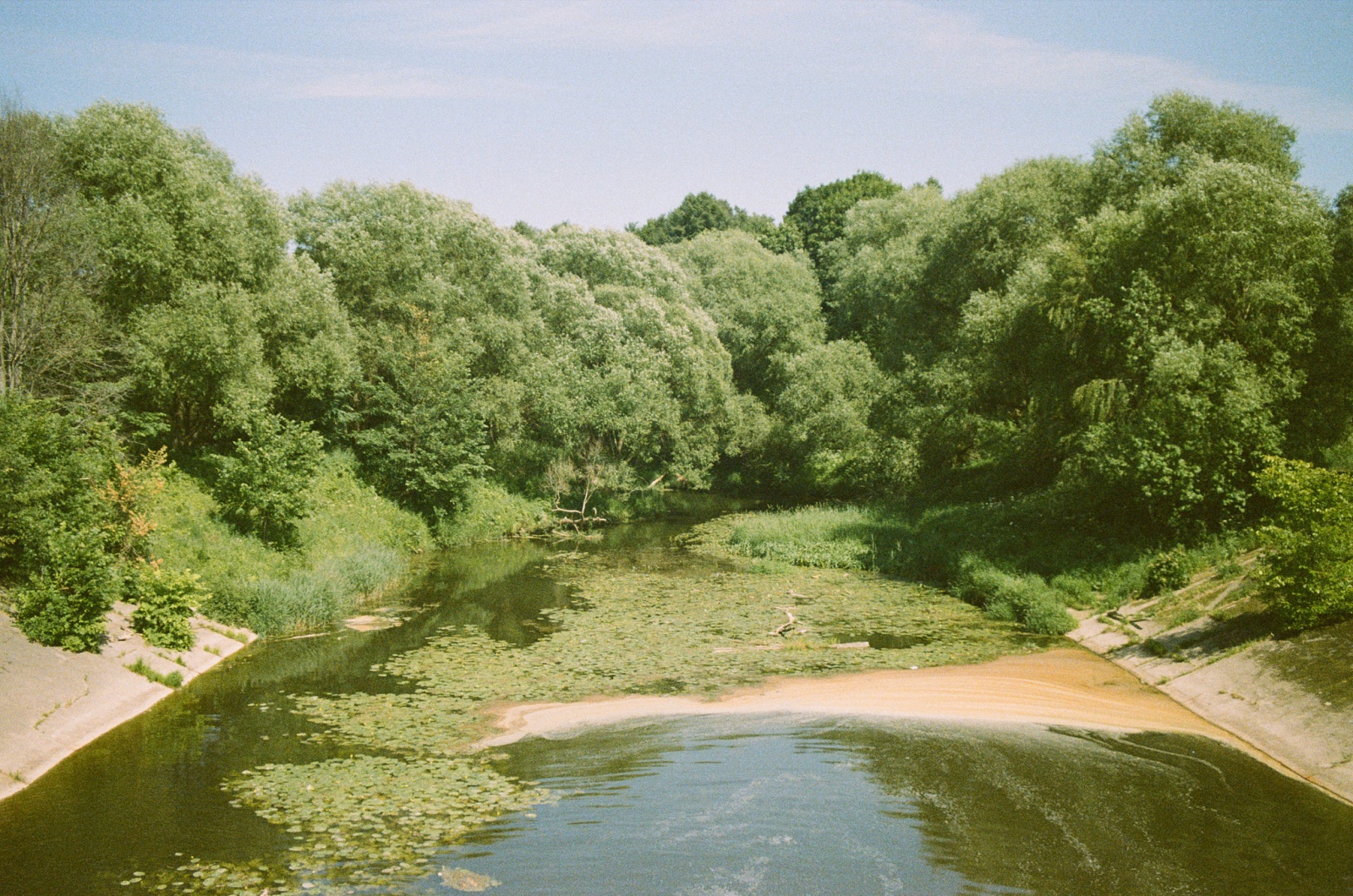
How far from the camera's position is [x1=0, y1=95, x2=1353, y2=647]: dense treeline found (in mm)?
20781

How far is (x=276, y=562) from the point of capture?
77.4 ft

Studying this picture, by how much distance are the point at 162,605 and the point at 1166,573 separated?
2217cm

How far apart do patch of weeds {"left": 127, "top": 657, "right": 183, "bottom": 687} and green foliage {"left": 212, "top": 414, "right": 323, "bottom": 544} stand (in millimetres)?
7716

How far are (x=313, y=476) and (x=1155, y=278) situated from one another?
Result: 1034 inches

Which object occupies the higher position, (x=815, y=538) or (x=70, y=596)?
(x=70, y=596)

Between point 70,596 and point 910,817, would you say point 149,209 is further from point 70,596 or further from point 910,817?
point 910,817

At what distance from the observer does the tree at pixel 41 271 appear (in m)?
21.0

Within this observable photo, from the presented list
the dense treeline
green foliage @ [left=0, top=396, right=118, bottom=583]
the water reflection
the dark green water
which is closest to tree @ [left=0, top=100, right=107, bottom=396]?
the dense treeline

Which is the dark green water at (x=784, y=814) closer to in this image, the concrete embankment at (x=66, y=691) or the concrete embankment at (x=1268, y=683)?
the concrete embankment at (x=66, y=691)

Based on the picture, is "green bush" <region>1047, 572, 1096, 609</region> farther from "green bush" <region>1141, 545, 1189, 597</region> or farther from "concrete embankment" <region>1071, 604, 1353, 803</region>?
"concrete embankment" <region>1071, 604, 1353, 803</region>

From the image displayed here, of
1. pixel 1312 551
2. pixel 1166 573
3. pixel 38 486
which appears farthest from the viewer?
pixel 1166 573

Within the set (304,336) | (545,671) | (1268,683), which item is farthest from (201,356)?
(1268,683)

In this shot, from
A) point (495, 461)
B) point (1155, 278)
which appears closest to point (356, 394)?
point (495, 461)

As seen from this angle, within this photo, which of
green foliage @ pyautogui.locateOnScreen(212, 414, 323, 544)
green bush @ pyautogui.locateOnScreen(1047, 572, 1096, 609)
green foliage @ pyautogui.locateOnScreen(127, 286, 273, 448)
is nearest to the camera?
green bush @ pyautogui.locateOnScreen(1047, 572, 1096, 609)
